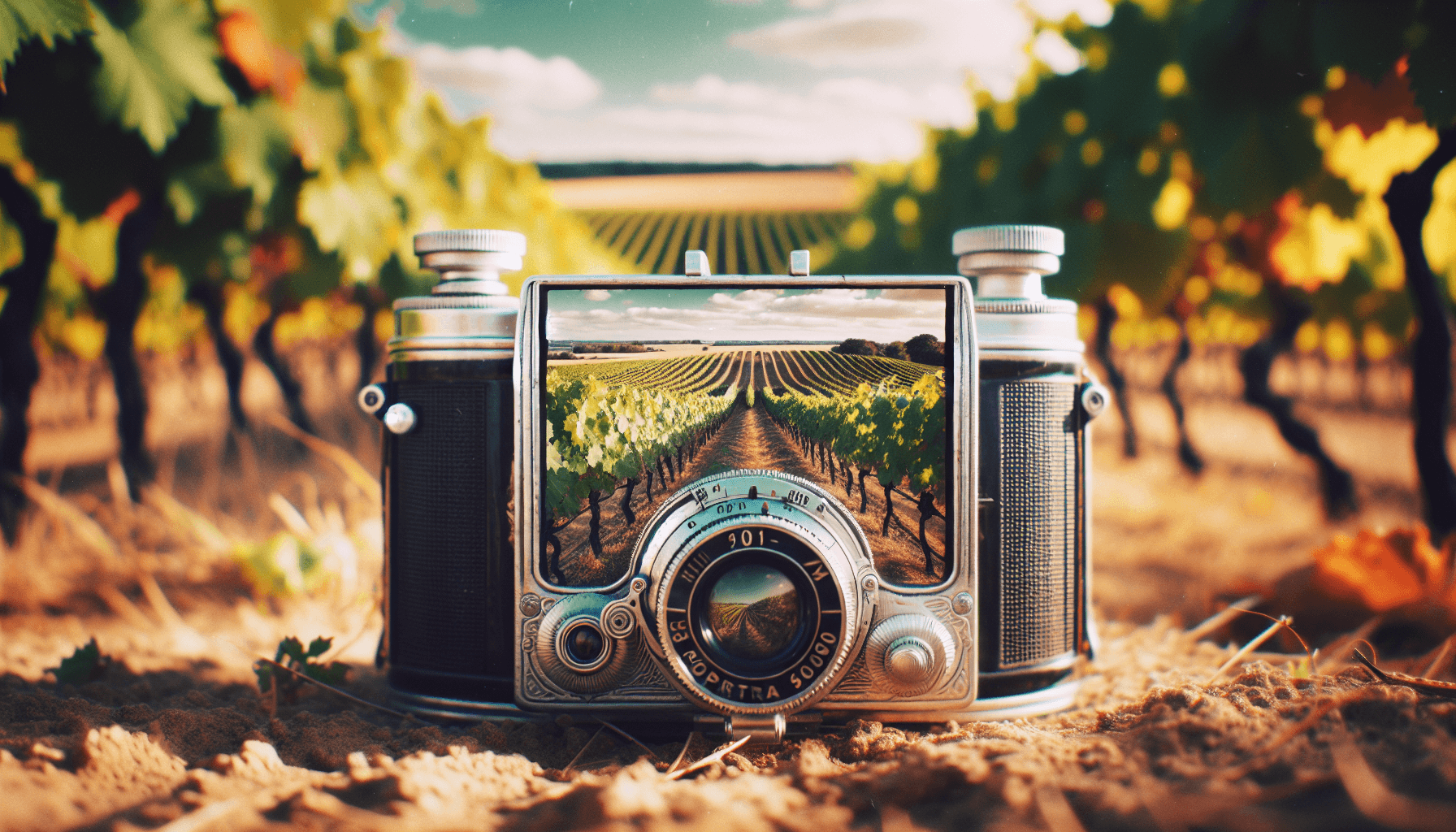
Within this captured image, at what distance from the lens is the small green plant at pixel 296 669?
6.06 ft

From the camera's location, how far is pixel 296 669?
1890mm

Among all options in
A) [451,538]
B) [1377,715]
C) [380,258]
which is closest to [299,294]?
[380,258]

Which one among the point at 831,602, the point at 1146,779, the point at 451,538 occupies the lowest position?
the point at 1146,779

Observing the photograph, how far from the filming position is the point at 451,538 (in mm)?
1673

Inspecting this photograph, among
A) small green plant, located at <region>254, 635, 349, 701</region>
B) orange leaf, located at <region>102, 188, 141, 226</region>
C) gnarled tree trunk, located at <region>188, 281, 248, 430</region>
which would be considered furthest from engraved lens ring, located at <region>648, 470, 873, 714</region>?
gnarled tree trunk, located at <region>188, 281, 248, 430</region>

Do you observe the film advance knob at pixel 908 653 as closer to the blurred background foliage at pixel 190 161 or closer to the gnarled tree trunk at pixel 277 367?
the blurred background foliage at pixel 190 161

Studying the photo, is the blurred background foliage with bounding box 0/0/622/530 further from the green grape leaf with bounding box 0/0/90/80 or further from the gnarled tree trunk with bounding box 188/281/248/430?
the gnarled tree trunk with bounding box 188/281/248/430

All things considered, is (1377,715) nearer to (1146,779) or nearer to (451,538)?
(1146,779)

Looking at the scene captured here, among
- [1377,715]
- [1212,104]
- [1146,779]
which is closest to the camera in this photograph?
[1146,779]

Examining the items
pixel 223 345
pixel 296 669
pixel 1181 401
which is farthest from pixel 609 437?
pixel 1181 401

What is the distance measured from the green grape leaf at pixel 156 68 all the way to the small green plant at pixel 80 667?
4.03 feet

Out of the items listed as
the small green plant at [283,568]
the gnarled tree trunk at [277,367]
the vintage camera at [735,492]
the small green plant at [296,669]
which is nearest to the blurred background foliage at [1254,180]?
the vintage camera at [735,492]

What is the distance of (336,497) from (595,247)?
6.65 m

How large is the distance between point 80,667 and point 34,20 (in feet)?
4.46
